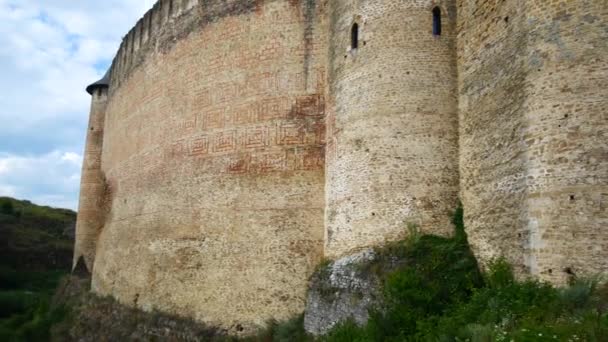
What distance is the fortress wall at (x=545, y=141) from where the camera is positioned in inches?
277

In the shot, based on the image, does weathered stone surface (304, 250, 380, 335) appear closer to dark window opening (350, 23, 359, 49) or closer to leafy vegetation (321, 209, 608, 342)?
leafy vegetation (321, 209, 608, 342)

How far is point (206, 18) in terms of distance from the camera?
14523 mm

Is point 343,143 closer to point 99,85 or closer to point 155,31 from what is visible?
point 155,31

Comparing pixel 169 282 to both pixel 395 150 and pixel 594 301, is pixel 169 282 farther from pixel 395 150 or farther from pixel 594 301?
pixel 594 301

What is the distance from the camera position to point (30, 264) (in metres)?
27.8

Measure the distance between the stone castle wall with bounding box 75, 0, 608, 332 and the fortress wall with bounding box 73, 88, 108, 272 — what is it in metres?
3.74

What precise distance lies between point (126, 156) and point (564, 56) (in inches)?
545

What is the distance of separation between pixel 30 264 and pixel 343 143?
880 inches

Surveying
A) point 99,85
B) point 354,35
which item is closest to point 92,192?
point 99,85

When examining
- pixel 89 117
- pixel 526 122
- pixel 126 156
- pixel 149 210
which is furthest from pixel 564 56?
pixel 89 117

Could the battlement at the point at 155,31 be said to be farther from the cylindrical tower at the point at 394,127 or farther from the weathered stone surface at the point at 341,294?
the weathered stone surface at the point at 341,294

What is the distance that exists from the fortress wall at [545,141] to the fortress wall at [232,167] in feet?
13.4

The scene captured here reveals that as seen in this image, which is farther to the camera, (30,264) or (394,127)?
(30,264)

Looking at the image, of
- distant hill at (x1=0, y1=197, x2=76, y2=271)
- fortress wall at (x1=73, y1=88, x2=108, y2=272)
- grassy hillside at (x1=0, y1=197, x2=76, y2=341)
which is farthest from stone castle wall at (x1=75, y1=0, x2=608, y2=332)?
distant hill at (x1=0, y1=197, x2=76, y2=271)
